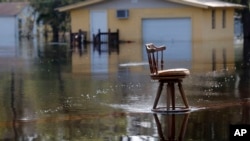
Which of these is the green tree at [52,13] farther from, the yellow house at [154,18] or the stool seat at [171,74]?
the stool seat at [171,74]

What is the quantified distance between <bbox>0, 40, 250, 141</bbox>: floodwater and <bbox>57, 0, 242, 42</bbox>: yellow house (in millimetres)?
23615

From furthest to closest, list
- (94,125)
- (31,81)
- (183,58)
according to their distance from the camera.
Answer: (183,58) < (31,81) < (94,125)

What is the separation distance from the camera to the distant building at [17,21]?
236ft

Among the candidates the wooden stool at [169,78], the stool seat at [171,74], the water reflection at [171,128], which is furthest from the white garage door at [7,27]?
the water reflection at [171,128]

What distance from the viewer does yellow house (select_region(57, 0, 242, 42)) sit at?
47.6m

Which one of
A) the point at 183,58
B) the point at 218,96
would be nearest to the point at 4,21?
the point at 183,58

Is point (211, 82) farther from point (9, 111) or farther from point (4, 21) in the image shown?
point (4, 21)

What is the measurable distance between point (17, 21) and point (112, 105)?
60.0m

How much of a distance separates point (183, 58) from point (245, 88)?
12.6 m

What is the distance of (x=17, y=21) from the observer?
2862 inches

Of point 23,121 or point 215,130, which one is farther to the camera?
point 23,121

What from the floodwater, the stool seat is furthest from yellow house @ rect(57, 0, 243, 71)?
the stool seat

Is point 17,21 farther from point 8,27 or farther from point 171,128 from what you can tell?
point 171,128

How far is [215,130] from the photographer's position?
10.4 meters
